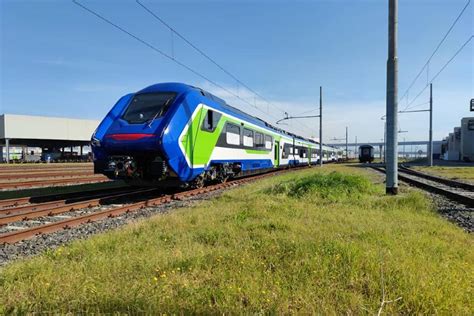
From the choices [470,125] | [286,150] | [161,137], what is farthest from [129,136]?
[470,125]

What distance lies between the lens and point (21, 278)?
4109mm

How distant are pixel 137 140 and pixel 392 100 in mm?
8227

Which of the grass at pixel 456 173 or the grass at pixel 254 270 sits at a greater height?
the grass at pixel 254 270

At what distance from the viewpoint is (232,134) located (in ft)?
52.6

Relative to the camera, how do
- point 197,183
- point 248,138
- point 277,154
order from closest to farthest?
point 197,183 < point 248,138 < point 277,154

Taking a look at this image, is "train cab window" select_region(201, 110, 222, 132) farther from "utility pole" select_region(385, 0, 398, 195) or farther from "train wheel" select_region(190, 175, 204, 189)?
"utility pole" select_region(385, 0, 398, 195)

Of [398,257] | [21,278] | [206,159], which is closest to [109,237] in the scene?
[21,278]

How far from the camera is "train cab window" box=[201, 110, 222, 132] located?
42.2 ft

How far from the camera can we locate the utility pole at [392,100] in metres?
11.9

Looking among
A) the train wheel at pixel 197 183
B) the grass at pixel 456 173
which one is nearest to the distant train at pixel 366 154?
the grass at pixel 456 173

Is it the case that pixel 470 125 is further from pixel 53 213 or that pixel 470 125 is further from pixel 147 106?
pixel 53 213

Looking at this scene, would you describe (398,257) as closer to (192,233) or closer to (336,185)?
(192,233)

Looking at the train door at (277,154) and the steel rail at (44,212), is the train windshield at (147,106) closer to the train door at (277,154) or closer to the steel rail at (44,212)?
the steel rail at (44,212)

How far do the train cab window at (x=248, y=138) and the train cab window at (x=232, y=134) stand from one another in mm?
1277
